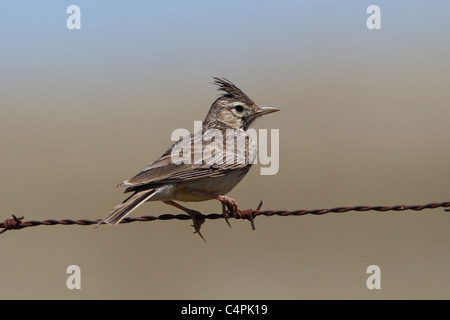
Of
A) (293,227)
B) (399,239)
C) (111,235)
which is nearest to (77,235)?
(111,235)

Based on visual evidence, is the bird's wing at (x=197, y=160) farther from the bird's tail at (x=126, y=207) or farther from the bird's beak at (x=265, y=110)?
the bird's beak at (x=265, y=110)

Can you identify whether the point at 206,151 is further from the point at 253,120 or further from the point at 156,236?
the point at 156,236

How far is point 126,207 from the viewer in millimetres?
6211

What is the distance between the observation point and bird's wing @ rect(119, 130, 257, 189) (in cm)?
654

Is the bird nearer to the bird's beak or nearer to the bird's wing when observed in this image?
the bird's wing

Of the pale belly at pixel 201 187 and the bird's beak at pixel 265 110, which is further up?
the bird's beak at pixel 265 110

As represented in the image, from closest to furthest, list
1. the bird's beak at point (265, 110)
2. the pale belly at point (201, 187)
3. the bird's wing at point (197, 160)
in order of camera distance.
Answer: the bird's wing at point (197, 160), the pale belly at point (201, 187), the bird's beak at point (265, 110)

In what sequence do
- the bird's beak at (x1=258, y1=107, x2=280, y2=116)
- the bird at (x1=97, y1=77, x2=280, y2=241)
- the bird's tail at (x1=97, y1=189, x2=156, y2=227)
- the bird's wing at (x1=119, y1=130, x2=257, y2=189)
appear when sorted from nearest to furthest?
1. the bird's tail at (x1=97, y1=189, x2=156, y2=227)
2. the bird at (x1=97, y1=77, x2=280, y2=241)
3. the bird's wing at (x1=119, y1=130, x2=257, y2=189)
4. the bird's beak at (x1=258, y1=107, x2=280, y2=116)

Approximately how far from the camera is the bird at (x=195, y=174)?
253 inches

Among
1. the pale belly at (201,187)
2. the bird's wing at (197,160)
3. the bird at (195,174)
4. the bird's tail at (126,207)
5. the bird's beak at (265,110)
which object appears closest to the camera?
the bird's tail at (126,207)

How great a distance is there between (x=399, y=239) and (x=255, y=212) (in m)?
9.09

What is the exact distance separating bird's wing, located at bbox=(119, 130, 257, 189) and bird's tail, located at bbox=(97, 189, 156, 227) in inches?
4.5

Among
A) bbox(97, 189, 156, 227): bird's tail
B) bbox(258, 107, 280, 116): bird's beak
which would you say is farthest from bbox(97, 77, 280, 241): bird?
bbox(258, 107, 280, 116): bird's beak

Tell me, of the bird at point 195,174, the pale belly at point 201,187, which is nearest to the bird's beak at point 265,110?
the bird at point 195,174
